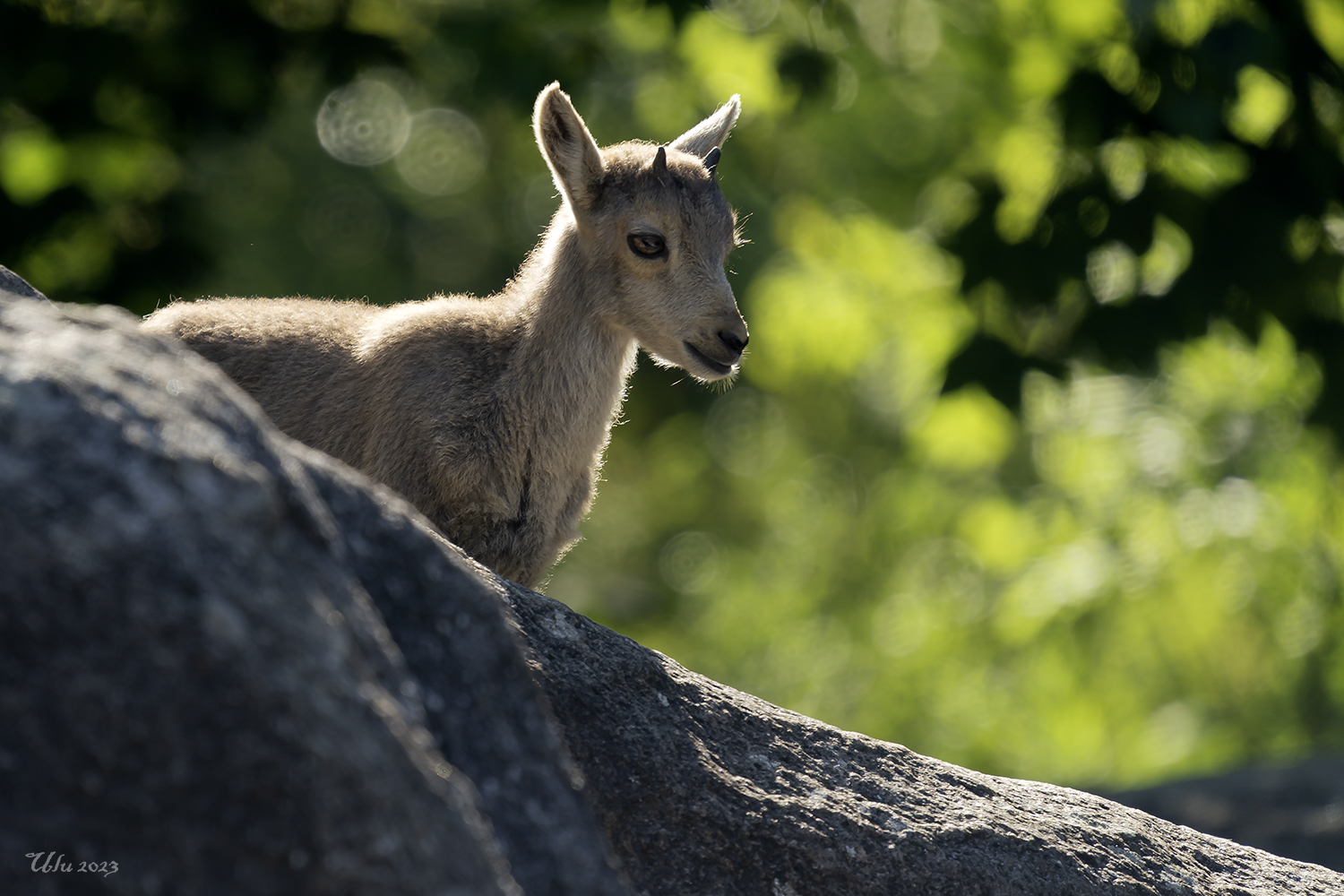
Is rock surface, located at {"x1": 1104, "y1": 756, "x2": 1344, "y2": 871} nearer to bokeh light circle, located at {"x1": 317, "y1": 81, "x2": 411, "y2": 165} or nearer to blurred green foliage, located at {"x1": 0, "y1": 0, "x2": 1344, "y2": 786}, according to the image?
blurred green foliage, located at {"x1": 0, "y1": 0, "x2": 1344, "y2": 786}

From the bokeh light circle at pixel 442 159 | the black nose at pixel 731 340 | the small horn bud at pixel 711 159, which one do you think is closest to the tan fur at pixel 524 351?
the black nose at pixel 731 340

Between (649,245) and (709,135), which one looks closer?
(649,245)

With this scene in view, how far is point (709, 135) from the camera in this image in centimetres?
749

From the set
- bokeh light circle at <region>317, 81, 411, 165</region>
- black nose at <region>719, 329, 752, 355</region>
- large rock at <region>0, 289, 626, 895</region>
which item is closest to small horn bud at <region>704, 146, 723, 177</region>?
black nose at <region>719, 329, 752, 355</region>

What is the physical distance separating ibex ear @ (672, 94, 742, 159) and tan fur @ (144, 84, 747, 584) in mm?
539

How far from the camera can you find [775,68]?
10.0 meters

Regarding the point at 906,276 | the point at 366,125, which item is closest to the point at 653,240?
the point at 906,276

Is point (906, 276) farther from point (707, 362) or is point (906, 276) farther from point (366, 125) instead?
point (707, 362)

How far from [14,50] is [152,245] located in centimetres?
178

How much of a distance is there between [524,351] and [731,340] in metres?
1.04

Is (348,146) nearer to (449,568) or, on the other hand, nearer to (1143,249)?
(1143,249)

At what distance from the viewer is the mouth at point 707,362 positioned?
→ 656 centimetres

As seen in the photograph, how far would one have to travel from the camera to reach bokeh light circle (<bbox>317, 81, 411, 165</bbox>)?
63.2 feet

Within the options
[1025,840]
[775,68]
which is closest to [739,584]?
Answer: [775,68]
